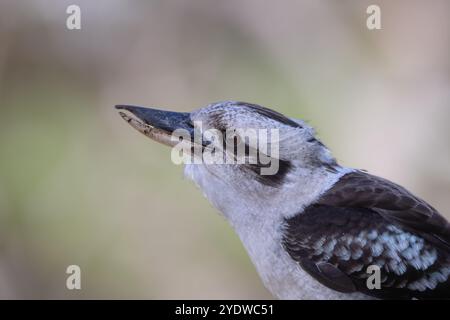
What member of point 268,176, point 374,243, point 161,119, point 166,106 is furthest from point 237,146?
point 166,106

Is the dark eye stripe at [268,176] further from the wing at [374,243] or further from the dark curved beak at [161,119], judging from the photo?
the dark curved beak at [161,119]

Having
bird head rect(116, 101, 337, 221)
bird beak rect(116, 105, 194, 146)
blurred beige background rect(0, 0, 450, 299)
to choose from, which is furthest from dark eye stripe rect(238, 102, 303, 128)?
blurred beige background rect(0, 0, 450, 299)

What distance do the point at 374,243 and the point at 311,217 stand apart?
0.90 feet

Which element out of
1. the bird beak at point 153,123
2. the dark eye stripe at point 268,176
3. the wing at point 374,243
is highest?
the bird beak at point 153,123

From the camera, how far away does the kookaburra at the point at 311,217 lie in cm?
301

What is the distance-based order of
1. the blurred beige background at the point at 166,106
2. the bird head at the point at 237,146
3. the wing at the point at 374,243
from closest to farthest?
the wing at the point at 374,243 < the bird head at the point at 237,146 < the blurred beige background at the point at 166,106

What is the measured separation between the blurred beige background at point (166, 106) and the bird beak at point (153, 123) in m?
3.08

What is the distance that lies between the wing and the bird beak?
601 mm

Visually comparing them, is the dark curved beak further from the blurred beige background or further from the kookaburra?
the blurred beige background

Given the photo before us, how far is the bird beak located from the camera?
316 centimetres

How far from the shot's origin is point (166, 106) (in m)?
6.70

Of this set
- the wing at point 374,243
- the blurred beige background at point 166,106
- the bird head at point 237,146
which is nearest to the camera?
the wing at point 374,243

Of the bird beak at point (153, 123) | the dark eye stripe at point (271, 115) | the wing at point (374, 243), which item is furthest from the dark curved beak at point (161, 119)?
the wing at point (374, 243)
